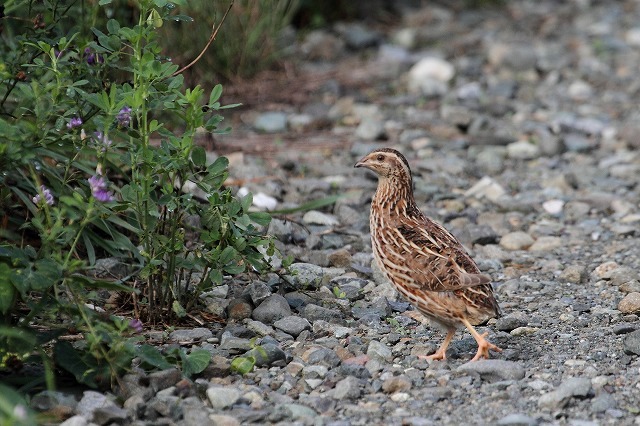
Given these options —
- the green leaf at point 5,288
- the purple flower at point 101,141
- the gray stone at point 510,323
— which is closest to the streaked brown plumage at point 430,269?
the gray stone at point 510,323

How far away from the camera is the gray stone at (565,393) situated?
439 cm

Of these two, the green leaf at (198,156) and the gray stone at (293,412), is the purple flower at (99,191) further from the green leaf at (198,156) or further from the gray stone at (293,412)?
the gray stone at (293,412)

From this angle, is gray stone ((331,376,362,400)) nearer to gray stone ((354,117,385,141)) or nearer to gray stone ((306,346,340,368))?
gray stone ((306,346,340,368))

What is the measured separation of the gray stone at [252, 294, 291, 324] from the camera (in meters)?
5.45

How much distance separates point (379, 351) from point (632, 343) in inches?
47.7

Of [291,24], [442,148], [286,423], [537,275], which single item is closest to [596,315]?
[537,275]

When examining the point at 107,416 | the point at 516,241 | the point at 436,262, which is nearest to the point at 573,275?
the point at 516,241

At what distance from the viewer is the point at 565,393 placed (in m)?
4.43

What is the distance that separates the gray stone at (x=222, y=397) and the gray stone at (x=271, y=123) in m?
5.27

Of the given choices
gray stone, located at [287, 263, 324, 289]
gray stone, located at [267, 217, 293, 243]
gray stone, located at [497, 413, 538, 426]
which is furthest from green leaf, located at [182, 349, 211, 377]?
gray stone, located at [267, 217, 293, 243]

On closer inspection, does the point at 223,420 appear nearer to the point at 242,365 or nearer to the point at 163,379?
the point at 163,379

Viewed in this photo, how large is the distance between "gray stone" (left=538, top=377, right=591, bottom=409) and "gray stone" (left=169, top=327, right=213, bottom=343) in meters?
1.68

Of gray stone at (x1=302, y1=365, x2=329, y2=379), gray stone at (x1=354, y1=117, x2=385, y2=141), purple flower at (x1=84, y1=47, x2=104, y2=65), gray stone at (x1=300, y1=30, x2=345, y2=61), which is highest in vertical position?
purple flower at (x1=84, y1=47, x2=104, y2=65)

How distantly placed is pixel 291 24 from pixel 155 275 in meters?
8.22
